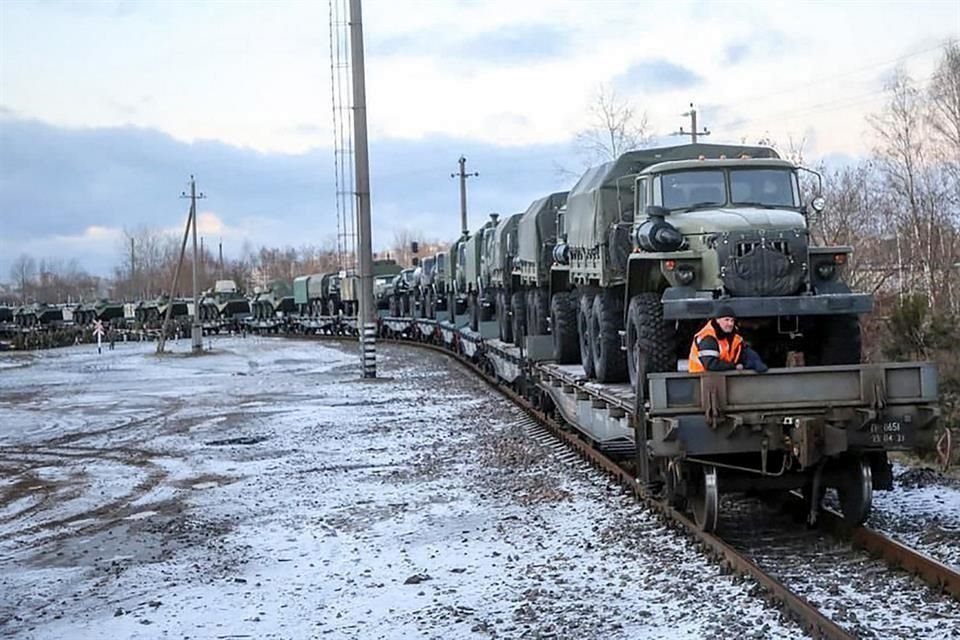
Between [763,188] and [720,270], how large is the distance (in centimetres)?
160

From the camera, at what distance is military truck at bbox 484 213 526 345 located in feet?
65.4

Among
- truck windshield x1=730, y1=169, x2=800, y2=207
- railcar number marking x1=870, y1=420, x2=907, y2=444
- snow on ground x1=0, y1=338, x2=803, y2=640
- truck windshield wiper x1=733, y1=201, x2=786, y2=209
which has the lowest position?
snow on ground x1=0, y1=338, x2=803, y2=640

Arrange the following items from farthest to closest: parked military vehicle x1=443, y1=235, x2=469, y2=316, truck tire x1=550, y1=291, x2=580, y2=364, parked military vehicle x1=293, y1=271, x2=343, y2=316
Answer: parked military vehicle x1=293, y1=271, x2=343, y2=316
parked military vehicle x1=443, y1=235, x2=469, y2=316
truck tire x1=550, y1=291, x2=580, y2=364

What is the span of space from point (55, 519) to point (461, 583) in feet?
17.3

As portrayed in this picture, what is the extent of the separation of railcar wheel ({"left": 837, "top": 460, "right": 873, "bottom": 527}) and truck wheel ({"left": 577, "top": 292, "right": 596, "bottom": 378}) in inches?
172

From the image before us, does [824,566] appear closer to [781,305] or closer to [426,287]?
[781,305]

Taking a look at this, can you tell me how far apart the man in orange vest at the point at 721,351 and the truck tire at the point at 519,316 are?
10.1 m

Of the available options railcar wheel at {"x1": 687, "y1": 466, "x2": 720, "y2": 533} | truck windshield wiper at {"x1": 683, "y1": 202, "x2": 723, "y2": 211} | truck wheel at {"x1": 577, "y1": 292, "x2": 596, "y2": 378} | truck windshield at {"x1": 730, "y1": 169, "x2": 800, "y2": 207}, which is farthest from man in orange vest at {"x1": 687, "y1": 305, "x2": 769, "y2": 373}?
truck wheel at {"x1": 577, "y1": 292, "x2": 596, "y2": 378}

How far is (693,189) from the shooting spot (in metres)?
11.0

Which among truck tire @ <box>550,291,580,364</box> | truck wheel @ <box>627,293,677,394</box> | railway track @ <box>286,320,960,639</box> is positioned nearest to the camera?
railway track @ <box>286,320,960,639</box>

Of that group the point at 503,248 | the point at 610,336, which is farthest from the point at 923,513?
the point at 503,248

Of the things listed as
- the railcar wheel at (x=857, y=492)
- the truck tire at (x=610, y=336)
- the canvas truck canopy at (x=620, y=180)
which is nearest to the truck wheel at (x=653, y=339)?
the truck tire at (x=610, y=336)

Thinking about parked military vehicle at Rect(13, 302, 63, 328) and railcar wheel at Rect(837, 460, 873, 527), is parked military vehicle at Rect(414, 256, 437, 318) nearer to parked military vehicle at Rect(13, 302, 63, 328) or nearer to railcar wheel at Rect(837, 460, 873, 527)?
railcar wheel at Rect(837, 460, 873, 527)

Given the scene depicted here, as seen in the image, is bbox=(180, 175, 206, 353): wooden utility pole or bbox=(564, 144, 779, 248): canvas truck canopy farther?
bbox=(180, 175, 206, 353): wooden utility pole
